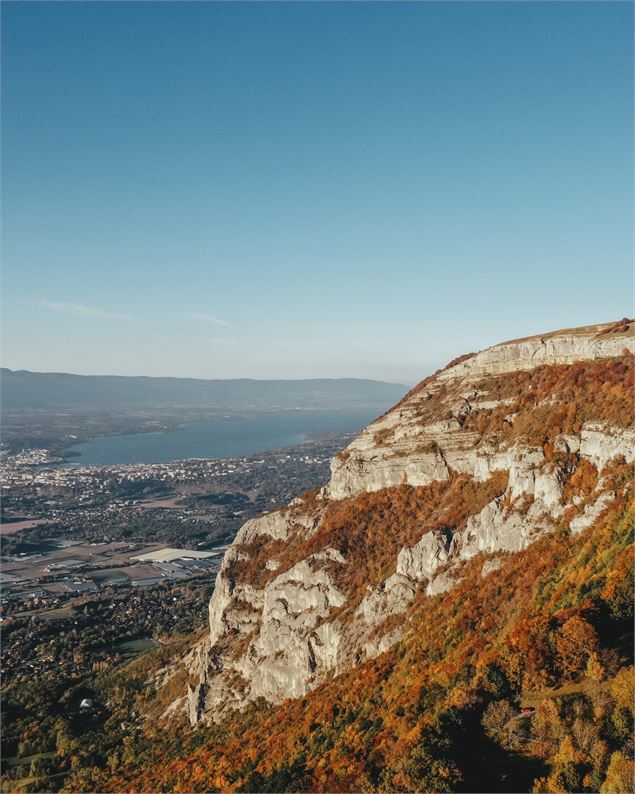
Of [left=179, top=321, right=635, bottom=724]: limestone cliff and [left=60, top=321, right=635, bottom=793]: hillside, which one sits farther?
[left=179, top=321, right=635, bottom=724]: limestone cliff

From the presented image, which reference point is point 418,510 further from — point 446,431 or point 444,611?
point 444,611

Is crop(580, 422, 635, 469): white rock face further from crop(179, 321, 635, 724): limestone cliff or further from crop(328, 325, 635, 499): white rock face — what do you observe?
crop(328, 325, 635, 499): white rock face

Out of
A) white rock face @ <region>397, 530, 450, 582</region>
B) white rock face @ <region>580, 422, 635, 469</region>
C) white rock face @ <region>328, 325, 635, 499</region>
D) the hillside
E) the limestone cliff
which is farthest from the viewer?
Result: white rock face @ <region>328, 325, 635, 499</region>

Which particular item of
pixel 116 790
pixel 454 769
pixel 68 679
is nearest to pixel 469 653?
pixel 454 769

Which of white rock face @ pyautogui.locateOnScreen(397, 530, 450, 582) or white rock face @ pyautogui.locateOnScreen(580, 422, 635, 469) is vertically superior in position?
white rock face @ pyautogui.locateOnScreen(580, 422, 635, 469)

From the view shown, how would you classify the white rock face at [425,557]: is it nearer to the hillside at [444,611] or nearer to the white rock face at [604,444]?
the hillside at [444,611]

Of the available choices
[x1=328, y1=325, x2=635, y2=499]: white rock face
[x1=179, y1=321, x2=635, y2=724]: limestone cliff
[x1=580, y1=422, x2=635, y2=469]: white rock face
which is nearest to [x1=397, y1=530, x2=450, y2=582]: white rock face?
[x1=179, y1=321, x2=635, y2=724]: limestone cliff
